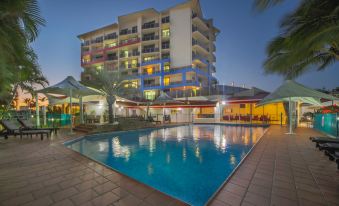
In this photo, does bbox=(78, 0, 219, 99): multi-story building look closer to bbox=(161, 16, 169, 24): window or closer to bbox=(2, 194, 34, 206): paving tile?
bbox=(161, 16, 169, 24): window

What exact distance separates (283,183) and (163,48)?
1432 inches

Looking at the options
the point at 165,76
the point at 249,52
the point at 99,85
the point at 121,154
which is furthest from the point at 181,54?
the point at 249,52

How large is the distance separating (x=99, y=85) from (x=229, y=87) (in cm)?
2612

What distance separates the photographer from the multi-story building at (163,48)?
113 ft

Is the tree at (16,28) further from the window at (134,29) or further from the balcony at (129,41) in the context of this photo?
the window at (134,29)

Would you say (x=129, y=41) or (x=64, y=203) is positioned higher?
(x=129, y=41)

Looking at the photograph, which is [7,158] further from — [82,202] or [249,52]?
[249,52]

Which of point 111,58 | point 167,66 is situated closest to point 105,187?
point 167,66

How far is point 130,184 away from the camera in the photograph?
3.21 meters

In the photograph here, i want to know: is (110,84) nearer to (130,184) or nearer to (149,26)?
(130,184)

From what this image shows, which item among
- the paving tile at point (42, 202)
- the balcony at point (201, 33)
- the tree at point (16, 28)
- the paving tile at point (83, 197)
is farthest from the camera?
the balcony at point (201, 33)

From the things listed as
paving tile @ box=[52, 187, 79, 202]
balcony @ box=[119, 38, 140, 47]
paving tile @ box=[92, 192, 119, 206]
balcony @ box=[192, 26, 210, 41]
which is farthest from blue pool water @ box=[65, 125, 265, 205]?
balcony @ box=[119, 38, 140, 47]

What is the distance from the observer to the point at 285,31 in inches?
185

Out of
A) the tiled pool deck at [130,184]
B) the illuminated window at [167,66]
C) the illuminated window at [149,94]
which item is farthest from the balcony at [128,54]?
the tiled pool deck at [130,184]
